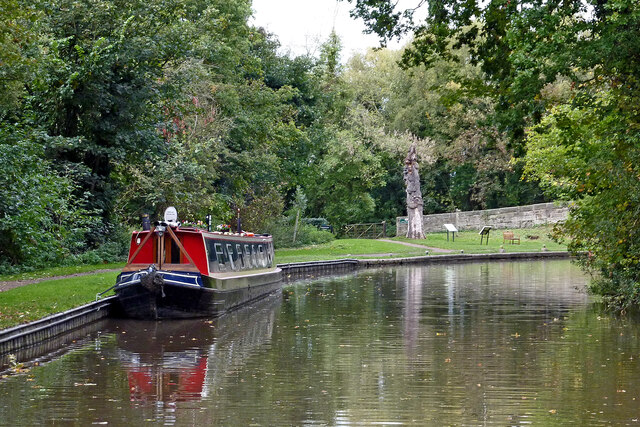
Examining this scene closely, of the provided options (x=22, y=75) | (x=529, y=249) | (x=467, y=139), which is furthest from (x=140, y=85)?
(x=467, y=139)

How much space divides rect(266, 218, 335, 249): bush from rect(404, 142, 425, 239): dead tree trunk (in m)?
5.35

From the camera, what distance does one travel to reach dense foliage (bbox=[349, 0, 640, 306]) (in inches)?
524

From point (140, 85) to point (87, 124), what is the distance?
220 centimetres

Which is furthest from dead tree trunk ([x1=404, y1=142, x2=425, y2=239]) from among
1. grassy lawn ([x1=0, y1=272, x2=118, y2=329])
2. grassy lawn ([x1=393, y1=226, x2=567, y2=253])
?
grassy lawn ([x1=0, y1=272, x2=118, y2=329])

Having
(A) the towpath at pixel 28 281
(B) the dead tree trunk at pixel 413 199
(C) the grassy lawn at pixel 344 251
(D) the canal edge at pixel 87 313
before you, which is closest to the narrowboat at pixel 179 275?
(D) the canal edge at pixel 87 313

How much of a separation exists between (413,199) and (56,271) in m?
26.1

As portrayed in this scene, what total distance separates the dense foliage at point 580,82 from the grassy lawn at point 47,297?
8388 millimetres

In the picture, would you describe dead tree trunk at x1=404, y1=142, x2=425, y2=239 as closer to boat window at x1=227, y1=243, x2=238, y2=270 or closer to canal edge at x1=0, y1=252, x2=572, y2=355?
canal edge at x1=0, y1=252, x2=572, y2=355

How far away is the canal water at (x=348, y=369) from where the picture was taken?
9.29 metres

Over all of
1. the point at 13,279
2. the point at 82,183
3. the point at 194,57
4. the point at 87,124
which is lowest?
the point at 13,279

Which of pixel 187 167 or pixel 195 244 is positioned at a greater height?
pixel 187 167

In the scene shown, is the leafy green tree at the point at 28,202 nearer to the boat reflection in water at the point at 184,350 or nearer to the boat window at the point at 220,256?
the boat window at the point at 220,256

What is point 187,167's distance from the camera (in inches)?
1147

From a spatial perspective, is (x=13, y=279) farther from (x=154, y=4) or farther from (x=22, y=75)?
(x=154, y=4)
